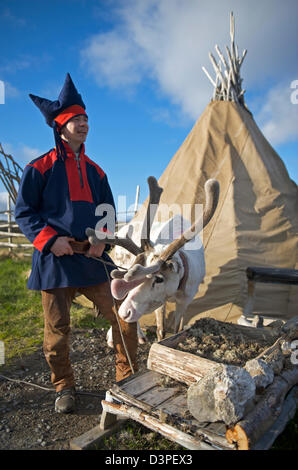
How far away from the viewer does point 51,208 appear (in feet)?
7.91

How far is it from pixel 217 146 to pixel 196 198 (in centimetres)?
106

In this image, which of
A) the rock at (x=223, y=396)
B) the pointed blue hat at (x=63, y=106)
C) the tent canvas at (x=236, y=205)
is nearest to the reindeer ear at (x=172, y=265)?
the rock at (x=223, y=396)

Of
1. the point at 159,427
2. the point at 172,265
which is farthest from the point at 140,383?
the point at 172,265

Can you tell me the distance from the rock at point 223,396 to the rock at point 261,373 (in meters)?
0.14

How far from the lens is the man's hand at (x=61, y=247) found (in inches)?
89.4

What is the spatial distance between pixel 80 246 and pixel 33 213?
42 centimetres

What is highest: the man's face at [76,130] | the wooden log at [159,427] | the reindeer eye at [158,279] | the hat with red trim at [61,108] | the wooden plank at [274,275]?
the hat with red trim at [61,108]

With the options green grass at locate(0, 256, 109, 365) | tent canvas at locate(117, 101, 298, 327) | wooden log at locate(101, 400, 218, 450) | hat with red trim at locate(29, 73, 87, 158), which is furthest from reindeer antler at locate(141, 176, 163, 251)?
green grass at locate(0, 256, 109, 365)

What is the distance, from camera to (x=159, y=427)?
5.40 ft

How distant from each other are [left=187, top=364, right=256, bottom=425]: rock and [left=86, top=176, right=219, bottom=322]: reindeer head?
2.90 feet

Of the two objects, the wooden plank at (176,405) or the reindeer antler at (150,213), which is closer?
the wooden plank at (176,405)

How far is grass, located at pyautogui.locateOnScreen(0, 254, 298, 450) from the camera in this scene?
6.51 feet

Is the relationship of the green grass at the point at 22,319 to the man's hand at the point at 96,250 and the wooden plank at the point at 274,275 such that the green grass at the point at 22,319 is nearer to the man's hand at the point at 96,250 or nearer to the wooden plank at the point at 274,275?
the man's hand at the point at 96,250
